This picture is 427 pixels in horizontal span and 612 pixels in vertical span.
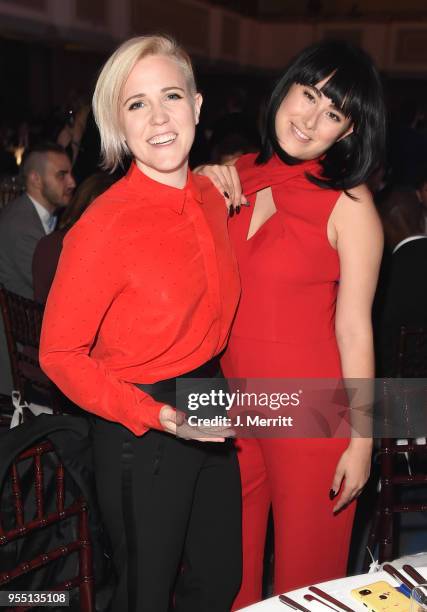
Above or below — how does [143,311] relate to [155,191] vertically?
below

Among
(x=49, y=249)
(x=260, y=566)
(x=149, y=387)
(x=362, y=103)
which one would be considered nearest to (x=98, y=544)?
(x=149, y=387)

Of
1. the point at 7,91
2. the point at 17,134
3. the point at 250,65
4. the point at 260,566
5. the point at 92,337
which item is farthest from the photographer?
the point at 250,65

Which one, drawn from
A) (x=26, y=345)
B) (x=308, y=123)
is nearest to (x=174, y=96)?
(x=308, y=123)

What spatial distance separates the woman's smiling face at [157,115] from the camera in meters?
1.23

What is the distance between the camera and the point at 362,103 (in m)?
1.40

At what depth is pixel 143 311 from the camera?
120 cm

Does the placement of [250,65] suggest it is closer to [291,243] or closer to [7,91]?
[7,91]

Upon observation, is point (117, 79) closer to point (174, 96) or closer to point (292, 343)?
point (174, 96)

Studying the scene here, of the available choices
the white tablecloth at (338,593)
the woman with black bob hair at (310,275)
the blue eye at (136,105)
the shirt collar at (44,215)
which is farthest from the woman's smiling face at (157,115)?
the shirt collar at (44,215)

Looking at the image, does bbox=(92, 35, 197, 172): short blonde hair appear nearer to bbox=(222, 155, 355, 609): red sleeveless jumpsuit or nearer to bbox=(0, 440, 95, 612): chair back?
bbox=(222, 155, 355, 609): red sleeveless jumpsuit

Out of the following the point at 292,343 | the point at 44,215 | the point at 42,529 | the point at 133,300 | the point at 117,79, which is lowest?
the point at 42,529

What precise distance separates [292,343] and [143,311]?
43cm

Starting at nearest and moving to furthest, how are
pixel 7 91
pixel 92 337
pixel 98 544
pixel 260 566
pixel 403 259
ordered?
1. pixel 92 337
2. pixel 98 544
3. pixel 260 566
4. pixel 403 259
5. pixel 7 91

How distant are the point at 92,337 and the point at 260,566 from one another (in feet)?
2.75
